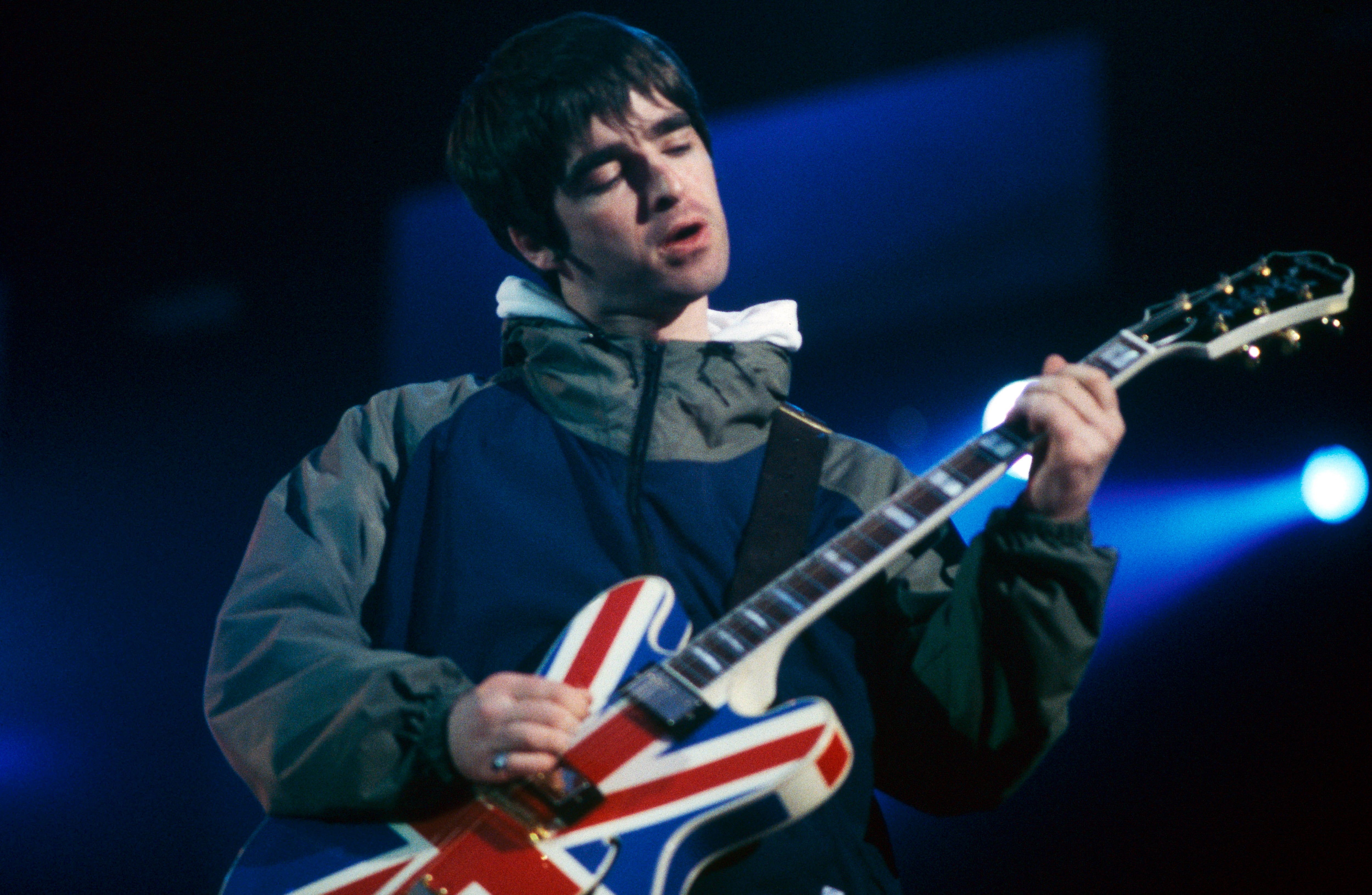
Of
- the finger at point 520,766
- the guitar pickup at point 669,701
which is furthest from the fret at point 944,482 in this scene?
the finger at point 520,766

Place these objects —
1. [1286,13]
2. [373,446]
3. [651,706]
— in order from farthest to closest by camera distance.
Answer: [1286,13] → [373,446] → [651,706]

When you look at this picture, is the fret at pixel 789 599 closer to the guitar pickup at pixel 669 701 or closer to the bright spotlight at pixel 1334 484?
the guitar pickup at pixel 669 701

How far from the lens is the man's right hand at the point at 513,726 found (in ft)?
5.07

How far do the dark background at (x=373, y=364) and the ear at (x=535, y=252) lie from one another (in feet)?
4.28

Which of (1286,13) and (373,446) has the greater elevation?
(1286,13)

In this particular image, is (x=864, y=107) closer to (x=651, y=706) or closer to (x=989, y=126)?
(x=989, y=126)

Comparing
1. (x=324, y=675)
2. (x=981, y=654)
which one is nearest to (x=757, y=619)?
(x=981, y=654)

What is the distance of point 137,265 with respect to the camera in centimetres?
367

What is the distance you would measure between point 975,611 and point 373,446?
41.9 inches

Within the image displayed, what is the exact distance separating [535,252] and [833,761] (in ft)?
4.71

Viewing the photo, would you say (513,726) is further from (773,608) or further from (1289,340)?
(1289,340)

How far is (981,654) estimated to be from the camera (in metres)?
1.88

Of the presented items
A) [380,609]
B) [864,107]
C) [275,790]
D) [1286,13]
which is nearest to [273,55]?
[864,107]

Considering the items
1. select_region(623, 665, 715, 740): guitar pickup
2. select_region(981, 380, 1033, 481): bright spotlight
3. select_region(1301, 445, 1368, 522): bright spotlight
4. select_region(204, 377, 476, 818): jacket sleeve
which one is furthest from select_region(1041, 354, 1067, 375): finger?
select_region(1301, 445, 1368, 522): bright spotlight
